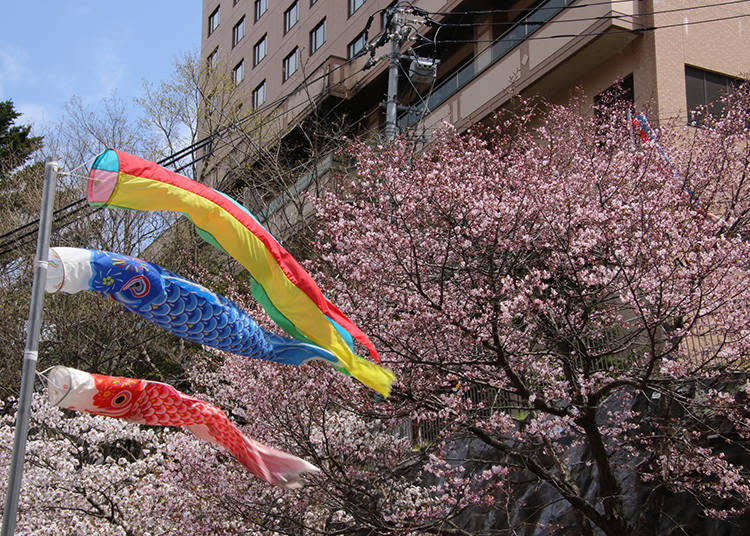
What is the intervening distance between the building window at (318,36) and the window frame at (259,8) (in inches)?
204

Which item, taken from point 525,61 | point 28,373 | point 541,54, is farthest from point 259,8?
point 28,373

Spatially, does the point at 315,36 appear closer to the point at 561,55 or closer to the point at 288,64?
the point at 288,64

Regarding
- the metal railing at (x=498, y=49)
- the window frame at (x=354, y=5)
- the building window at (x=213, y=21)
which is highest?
the building window at (x=213, y=21)

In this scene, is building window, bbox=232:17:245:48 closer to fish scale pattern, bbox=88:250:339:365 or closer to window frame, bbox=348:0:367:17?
window frame, bbox=348:0:367:17

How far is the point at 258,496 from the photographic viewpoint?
1191cm

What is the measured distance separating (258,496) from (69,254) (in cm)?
677

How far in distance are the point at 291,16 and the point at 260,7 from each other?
11.5 ft

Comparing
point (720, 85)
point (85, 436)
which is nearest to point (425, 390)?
point (85, 436)

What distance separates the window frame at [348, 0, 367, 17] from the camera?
26498mm

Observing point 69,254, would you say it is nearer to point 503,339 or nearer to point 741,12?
point 503,339

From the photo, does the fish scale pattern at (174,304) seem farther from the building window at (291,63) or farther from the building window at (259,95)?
→ the building window at (259,95)

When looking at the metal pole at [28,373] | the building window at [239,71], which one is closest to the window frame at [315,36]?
the building window at [239,71]

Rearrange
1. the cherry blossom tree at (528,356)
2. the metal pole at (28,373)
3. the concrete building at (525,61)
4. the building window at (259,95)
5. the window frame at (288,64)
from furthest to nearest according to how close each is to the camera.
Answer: the building window at (259,95), the window frame at (288,64), the concrete building at (525,61), the cherry blossom tree at (528,356), the metal pole at (28,373)

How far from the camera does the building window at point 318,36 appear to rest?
28656 mm
